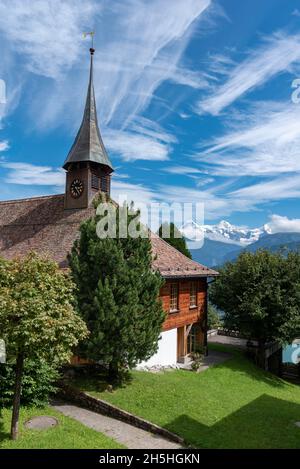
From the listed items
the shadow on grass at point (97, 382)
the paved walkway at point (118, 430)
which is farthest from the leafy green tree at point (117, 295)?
the paved walkway at point (118, 430)

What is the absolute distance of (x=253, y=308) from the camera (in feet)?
78.5

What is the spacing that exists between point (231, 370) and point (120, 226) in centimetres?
1289

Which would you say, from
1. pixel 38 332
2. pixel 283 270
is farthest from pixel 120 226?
pixel 283 270

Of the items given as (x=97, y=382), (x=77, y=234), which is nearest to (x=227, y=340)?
(x=77, y=234)

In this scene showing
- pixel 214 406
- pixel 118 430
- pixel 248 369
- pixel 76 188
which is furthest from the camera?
pixel 76 188

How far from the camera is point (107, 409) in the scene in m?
15.6

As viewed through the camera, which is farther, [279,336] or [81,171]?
[81,171]

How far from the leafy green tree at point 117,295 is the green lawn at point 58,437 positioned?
3.44 metres

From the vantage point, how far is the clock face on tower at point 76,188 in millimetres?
27344

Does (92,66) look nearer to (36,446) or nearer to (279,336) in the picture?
(279,336)

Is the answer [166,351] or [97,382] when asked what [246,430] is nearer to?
[97,382]

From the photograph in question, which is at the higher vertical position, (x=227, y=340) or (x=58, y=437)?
(x=58, y=437)

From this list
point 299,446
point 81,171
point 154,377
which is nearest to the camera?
point 299,446

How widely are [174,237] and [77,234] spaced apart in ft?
50.2
